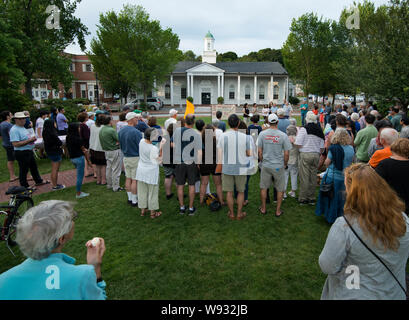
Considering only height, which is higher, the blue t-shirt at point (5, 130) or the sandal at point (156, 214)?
the blue t-shirt at point (5, 130)

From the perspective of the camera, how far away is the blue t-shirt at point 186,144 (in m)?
5.57

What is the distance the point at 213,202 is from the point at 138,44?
1255 inches

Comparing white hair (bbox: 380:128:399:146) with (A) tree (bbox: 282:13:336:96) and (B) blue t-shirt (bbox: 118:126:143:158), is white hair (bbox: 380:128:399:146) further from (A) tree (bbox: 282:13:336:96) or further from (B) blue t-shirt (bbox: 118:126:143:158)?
(A) tree (bbox: 282:13:336:96)

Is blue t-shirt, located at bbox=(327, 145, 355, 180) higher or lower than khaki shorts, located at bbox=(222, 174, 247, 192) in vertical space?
→ higher

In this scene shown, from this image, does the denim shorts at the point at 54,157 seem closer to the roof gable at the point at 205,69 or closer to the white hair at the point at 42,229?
the white hair at the point at 42,229

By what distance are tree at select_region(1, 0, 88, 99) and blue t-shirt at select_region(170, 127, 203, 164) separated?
66.0ft

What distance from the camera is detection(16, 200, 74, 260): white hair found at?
1.60 meters

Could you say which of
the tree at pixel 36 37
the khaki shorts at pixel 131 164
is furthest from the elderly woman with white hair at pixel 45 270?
the tree at pixel 36 37

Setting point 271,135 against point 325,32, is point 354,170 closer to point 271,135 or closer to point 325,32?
point 271,135

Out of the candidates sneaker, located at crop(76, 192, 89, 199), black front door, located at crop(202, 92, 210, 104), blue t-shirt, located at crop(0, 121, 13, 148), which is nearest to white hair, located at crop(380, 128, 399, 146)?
sneaker, located at crop(76, 192, 89, 199)

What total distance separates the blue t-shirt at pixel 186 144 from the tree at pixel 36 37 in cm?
2011

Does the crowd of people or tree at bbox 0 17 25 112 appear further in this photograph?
tree at bbox 0 17 25 112

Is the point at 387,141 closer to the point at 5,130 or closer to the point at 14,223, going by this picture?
the point at 14,223

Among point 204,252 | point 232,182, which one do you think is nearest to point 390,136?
point 232,182
